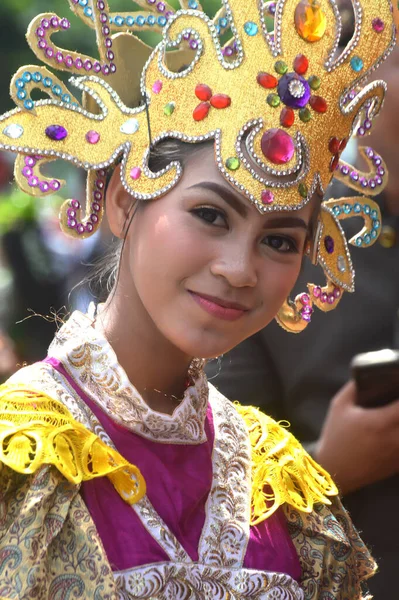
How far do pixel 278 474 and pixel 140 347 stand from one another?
0.41m

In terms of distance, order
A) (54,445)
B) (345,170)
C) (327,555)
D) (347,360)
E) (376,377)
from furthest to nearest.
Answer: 1. (347,360)
2. (376,377)
3. (345,170)
4. (327,555)
5. (54,445)

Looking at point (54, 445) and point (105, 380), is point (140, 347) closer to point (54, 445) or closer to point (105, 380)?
point (105, 380)

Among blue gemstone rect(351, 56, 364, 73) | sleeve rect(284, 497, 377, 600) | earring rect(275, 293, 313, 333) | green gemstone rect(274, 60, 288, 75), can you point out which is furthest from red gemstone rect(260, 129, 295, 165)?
sleeve rect(284, 497, 377, 600)

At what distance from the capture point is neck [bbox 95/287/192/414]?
187cm

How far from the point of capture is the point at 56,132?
1.86 metres

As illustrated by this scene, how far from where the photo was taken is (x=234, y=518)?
1.92m

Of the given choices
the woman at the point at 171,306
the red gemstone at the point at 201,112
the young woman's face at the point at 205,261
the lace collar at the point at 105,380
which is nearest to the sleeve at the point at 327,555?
the woman at the point at 171,306

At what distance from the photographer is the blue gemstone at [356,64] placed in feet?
6.22

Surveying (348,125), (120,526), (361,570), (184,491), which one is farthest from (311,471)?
(348,125)

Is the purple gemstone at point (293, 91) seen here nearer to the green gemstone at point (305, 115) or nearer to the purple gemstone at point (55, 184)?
the green gemstone at point (305, 115)

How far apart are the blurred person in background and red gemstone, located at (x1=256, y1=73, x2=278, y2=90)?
958 mm

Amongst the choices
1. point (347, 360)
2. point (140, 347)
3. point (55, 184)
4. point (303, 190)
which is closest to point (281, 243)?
point (303, 190)

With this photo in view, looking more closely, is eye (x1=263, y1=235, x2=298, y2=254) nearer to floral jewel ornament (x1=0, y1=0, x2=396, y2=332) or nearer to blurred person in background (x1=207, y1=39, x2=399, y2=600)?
floral jewel ornament (x1=0, y1=0, x2=396, y2=332)

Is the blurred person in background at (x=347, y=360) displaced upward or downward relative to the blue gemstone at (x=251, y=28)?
downward
